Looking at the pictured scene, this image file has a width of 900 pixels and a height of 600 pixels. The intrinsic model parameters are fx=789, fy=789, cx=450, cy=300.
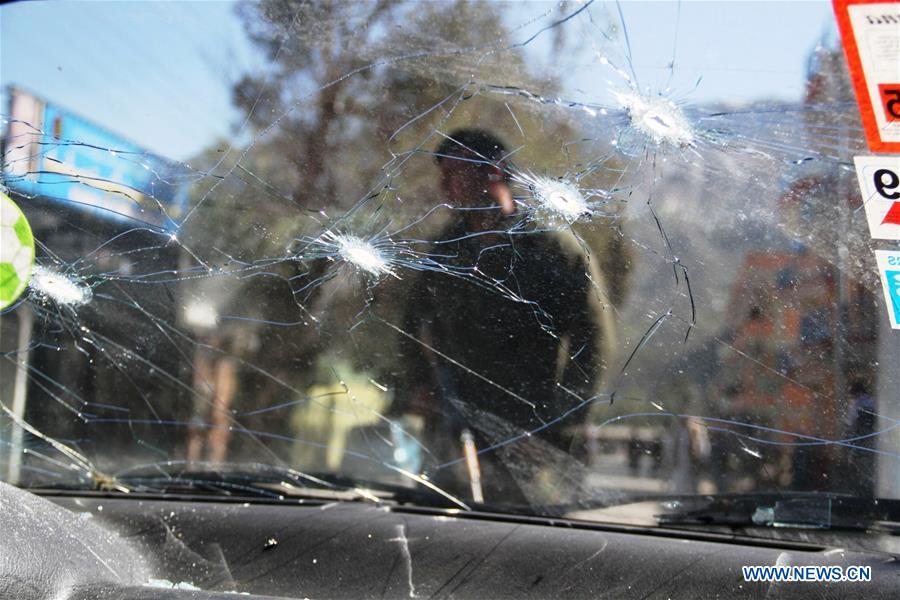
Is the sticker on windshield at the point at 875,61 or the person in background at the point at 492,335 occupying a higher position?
the sticker on windshield at the point at 875,61

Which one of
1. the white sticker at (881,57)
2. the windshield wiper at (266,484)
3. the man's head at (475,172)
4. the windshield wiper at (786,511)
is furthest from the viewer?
the windshield wiper at (266,484)

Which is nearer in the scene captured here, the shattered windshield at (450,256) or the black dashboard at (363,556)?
the black dashboard at (363,556)

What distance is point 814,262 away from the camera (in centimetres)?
173

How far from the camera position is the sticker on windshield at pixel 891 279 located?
5.43 feet

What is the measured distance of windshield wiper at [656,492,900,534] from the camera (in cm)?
170

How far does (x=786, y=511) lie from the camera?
1768mm

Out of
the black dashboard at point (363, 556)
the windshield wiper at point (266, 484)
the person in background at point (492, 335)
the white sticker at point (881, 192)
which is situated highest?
the white sticker at point (881, 192)

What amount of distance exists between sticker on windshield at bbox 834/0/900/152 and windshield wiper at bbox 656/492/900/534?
2.50ft

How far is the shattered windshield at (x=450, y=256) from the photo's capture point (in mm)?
1730

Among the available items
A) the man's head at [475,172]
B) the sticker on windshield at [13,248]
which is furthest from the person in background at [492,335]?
the sticker on windshield at [13,248]

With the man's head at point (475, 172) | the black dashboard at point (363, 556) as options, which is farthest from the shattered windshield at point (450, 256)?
the black dashboard at point (363, 556)

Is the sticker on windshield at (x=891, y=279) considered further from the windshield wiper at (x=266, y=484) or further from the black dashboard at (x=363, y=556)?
the windshield wiper at (x=266, y=484)

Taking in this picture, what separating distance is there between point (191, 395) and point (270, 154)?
72 cm

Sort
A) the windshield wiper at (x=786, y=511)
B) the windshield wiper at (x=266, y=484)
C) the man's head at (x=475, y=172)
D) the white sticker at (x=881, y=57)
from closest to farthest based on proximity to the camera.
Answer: the white sticker at (x=881, y=57) < the windshield wiper at (x=786, y=511) < the man's head at (x=475, y=172) < the windshield wiper at (x=266, y=484)
